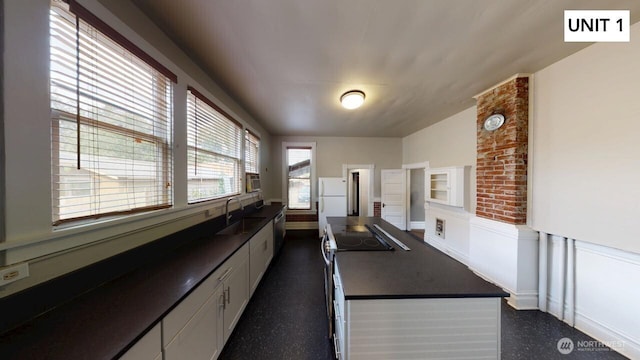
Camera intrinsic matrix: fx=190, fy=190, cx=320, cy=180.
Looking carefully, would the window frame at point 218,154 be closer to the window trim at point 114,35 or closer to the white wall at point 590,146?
the window trim at point 114,35

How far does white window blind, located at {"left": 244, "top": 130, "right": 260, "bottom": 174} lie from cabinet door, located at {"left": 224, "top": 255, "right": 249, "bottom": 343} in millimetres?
1933

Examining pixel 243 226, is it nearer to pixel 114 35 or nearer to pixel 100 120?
pixel 100 120

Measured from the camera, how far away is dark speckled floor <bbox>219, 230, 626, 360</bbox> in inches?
65.2

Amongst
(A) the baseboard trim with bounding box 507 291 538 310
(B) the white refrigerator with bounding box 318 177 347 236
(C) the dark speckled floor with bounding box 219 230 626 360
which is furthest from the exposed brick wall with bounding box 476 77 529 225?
(B) the white refrigerator with bounding box 318 177 347 236

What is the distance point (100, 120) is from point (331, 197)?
13.8 feet

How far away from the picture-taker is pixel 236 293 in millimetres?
1814

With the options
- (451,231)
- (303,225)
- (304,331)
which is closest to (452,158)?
(451,231)

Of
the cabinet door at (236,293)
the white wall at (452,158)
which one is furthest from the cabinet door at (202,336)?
the white wall at (452,158)

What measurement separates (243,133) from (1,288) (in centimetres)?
282

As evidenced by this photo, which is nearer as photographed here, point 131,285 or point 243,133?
point 131,285

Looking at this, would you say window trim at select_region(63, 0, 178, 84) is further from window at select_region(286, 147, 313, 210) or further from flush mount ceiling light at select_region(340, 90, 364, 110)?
window at select_region(286, 147, 313, 210)

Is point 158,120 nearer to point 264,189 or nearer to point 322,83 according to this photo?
point 322,83

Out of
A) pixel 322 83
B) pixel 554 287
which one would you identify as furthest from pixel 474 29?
pixel 554 287

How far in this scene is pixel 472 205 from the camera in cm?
320
